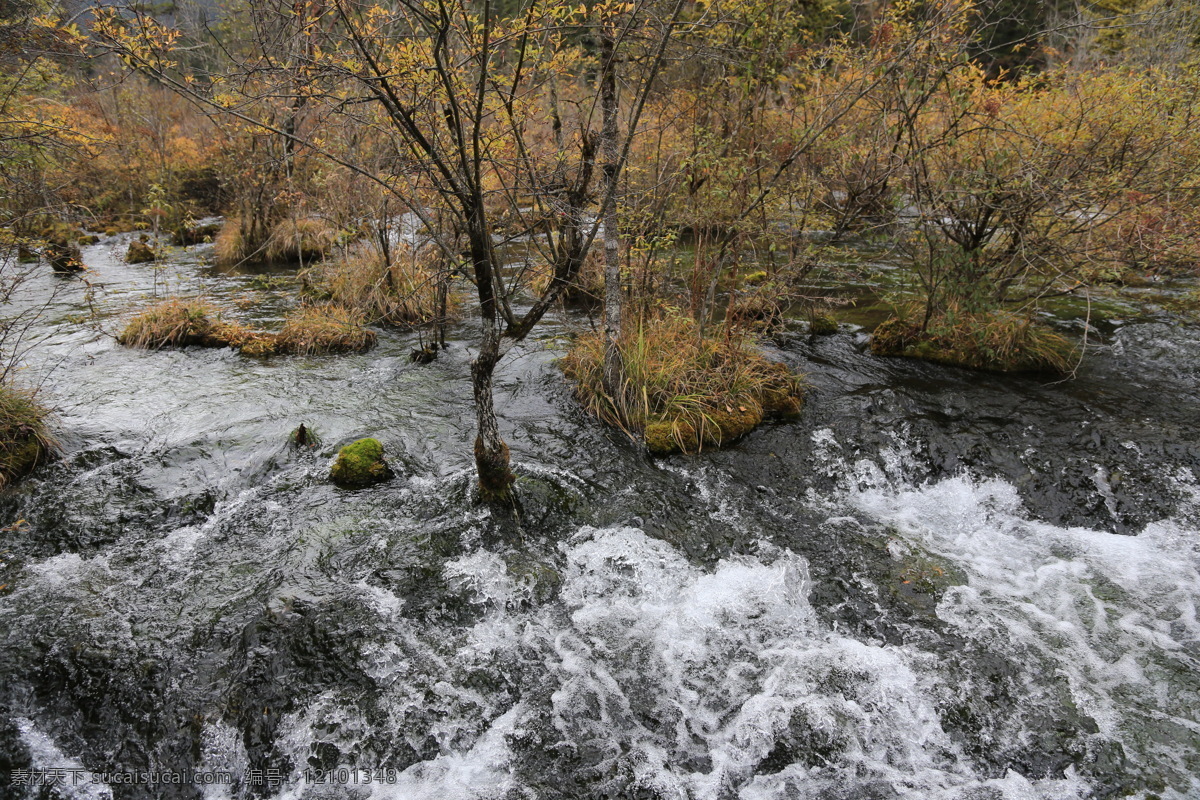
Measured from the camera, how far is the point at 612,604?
4793mm

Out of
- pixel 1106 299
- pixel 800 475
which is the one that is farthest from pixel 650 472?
pixel 1106 299

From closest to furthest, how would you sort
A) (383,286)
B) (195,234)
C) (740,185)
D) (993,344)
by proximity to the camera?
(740,185), (993,344), (383,286), (195,234)

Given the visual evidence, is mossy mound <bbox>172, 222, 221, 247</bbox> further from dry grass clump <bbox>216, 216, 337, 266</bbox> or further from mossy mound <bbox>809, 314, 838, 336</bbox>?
mossy mound <bbox>809, 314, 838, 336</bbox>

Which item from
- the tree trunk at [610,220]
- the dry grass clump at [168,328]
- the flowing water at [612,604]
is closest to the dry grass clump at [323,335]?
the dry grass clump at [168,328]

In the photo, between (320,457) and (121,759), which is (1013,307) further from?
(121,759)

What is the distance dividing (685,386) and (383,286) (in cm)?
650

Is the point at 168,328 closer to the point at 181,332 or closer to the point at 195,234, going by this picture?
the point at 181,332

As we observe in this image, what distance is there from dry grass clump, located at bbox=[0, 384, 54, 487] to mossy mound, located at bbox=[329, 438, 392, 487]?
308 centimetres

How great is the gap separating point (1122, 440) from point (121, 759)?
9449 mm

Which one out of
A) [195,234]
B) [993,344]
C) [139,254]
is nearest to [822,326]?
[993,344]

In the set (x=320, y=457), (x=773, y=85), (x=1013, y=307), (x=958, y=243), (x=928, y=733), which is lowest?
(x=928, y=733)

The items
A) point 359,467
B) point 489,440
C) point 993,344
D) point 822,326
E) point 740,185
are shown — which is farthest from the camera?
point 822,326

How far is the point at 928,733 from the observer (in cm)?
376

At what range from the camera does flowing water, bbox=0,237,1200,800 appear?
3598 mm
